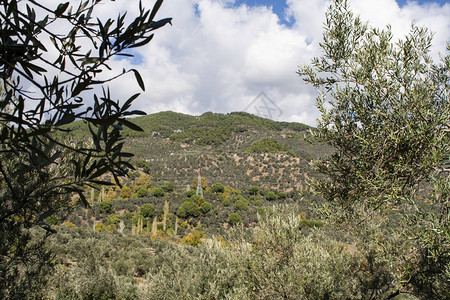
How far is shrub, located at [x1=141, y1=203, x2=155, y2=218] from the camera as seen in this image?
34375mm

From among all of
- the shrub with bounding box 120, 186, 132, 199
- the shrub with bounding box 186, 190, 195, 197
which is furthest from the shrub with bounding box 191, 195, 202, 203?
the shrub with bounding box 120, 186, 132, 199

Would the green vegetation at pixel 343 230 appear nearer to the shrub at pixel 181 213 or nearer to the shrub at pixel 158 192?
the shrub at pixel 181 213

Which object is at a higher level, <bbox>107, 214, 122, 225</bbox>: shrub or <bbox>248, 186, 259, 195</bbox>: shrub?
<bbox>248, 186, 259, 195</bbox>: shrub

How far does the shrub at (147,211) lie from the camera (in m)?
34.4

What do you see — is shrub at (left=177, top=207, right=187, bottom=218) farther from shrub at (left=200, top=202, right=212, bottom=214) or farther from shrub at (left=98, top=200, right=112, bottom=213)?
shrub at (left=98, top=200, right=112, bottom=213)

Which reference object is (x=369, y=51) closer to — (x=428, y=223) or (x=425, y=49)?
(x=425, y=49)

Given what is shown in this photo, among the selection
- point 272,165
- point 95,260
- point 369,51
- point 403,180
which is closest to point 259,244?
point 403,180

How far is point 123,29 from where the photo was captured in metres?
1.44

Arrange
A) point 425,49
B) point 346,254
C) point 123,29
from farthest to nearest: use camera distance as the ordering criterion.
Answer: point 346,254
point 425,49
point 123,29

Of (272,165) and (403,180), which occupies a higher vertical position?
(272,165)

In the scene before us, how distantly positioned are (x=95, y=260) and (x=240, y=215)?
2557 cm

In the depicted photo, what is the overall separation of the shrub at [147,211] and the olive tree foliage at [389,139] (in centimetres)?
3303

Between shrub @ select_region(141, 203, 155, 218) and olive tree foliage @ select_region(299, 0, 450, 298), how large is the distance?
3303 cm

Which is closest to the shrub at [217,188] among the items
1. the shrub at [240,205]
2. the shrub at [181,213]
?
the shrub at [240,205]
